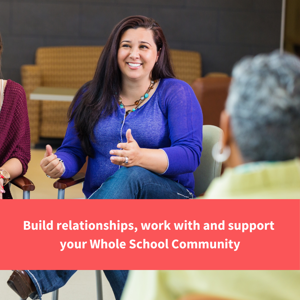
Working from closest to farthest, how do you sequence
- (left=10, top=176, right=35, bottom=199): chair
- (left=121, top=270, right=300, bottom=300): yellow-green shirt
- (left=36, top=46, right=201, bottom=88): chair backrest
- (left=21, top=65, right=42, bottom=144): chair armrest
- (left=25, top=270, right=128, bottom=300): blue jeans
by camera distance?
(left=121, top=270, right=300, bottom=300): yellow-green shirt
(left=25, top=270, right=128, bottom=300): blue jeans
(left=10, top=176, right=35, bottom=199): chair
(left=21, top=65, right=42, bottom=144): chair armrest
(left=36, top=46, right=201, bottom=88): chair backrest

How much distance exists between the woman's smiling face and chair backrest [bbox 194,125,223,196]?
335 millimetres

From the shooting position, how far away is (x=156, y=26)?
1741mm

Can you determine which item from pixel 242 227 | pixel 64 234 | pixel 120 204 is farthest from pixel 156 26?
pixel 242 227

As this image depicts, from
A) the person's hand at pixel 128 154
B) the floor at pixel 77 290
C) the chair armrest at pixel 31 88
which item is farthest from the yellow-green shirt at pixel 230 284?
the chair armrest at pixel 31 88

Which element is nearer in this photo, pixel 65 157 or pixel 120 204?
pixel 120 204

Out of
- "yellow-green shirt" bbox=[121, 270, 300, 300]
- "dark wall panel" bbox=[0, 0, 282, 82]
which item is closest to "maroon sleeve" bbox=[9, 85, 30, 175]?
"yellow-green shirt" bbox=[121, 270, 300, 300]

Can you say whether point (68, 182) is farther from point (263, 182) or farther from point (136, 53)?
point (263, 182)

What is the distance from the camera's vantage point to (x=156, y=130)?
1639 mm

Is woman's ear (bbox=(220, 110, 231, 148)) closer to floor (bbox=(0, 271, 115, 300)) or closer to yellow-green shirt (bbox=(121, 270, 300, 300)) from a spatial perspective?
yellow-green shirt (bbox=(121, 270, 300, 300))

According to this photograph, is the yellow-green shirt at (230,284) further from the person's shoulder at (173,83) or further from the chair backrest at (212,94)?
the chair backrest at (212,94)

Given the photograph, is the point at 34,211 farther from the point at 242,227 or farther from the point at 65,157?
the point at 242,227

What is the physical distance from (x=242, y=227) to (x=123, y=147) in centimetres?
81

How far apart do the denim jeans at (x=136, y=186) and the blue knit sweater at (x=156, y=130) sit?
101 millimetres

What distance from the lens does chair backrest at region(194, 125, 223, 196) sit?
1692 millimetres
